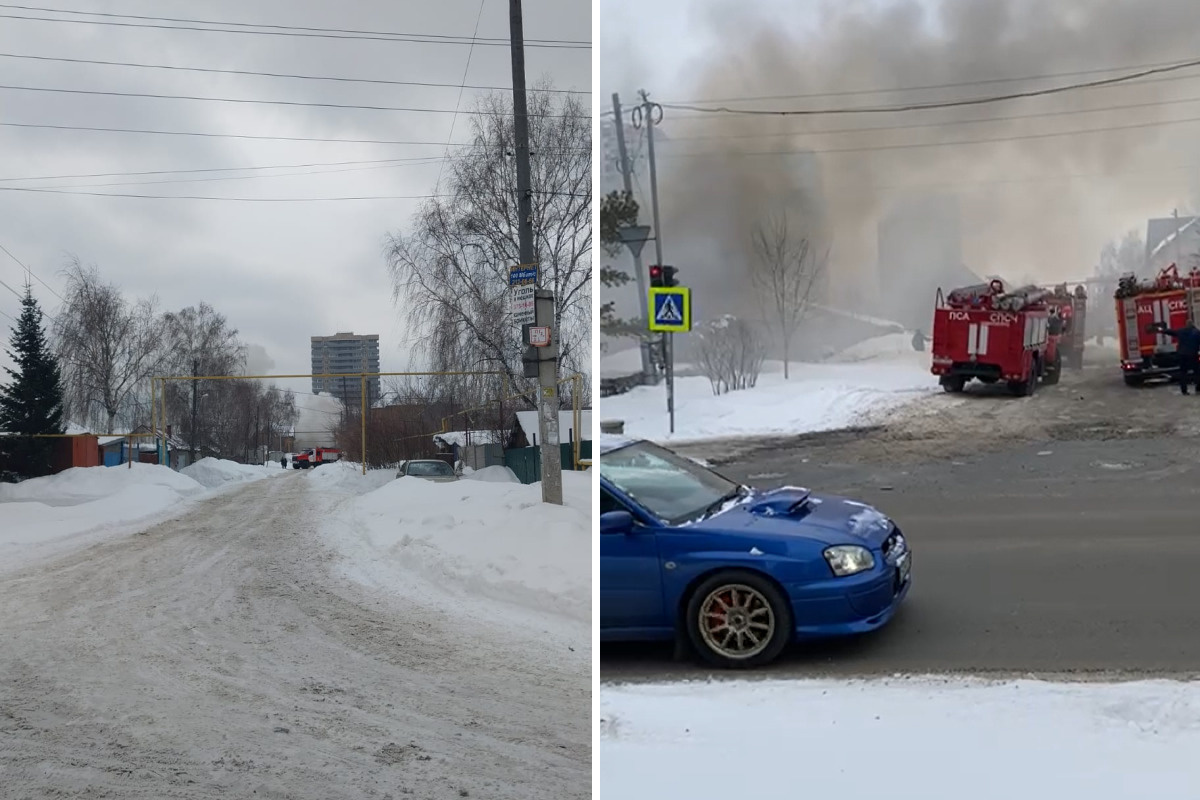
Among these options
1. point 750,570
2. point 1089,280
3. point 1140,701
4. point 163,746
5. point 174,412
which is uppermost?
point 1089,280

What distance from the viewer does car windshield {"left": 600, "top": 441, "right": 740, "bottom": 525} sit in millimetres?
3369

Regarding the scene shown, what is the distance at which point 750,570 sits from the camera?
316 cm

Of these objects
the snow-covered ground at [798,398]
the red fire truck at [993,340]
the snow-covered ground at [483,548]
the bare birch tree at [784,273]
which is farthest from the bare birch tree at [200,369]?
the red fire truck at [993,340]

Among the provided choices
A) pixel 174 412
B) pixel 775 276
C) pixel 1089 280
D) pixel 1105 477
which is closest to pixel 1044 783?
pixel 1105 477

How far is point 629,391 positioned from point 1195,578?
434cm

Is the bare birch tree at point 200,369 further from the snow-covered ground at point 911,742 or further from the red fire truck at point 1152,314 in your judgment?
the red fire truck at point 1152,314

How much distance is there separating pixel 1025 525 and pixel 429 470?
473cm

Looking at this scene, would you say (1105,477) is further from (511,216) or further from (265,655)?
(265,655)

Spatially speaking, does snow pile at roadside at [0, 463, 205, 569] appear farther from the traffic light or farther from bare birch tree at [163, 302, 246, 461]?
the traffic light

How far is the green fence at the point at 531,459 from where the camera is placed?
6.52 meters

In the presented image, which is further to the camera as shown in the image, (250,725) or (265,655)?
(265,655)

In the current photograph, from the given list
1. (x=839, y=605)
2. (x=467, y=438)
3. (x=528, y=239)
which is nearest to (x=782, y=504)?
(x=839, y=605)

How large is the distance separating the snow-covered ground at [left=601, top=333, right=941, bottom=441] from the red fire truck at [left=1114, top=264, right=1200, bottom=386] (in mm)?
1975

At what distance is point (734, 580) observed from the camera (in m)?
3.17
